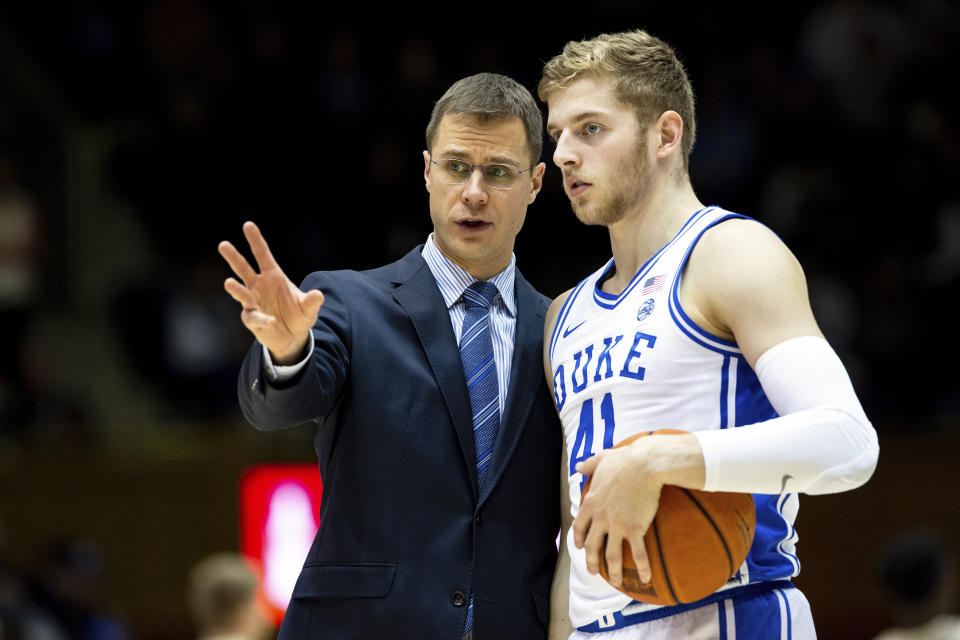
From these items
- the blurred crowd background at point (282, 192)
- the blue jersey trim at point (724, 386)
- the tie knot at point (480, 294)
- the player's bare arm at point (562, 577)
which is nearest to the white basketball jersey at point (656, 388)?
the blue jersey trim at point (724, 386)

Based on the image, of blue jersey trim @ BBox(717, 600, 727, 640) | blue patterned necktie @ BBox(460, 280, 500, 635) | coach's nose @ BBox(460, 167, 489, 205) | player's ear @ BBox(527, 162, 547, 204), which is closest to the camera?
blue jersey trim @ BBox(717, 600, 727, 640)

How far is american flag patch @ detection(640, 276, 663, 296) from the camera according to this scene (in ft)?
11.0

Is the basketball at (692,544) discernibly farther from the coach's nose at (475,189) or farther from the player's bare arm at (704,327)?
the coach's nose at (475,189)

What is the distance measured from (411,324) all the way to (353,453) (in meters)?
0.44

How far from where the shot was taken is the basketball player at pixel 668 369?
2.90 m

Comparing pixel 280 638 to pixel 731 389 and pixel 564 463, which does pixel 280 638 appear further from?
pixel 731 389

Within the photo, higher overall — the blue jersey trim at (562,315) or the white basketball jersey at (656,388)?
the blue jersey trim at (562,315)

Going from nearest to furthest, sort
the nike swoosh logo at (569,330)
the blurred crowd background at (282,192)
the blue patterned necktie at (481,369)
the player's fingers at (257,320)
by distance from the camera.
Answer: the player's fingers at (257,320) → the nike swoosh logo at (569,330) → the blue patterned necktie at (481,369) → the blurred crowd background at (282,192)

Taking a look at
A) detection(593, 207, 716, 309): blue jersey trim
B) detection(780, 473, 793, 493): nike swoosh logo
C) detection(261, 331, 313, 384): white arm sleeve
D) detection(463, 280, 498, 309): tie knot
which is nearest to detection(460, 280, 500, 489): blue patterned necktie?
detection(463, 280, 498, 309): tie knot

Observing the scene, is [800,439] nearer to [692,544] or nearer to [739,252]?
[692,544]

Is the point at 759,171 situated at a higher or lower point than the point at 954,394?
higher

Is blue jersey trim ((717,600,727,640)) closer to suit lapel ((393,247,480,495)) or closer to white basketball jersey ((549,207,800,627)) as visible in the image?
white basketball jersey ((549,207,800,627))

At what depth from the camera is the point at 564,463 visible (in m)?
3.73


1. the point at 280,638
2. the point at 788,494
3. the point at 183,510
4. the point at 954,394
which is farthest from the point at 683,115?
the point at 954,394
